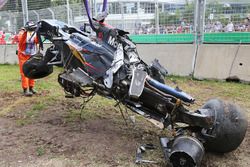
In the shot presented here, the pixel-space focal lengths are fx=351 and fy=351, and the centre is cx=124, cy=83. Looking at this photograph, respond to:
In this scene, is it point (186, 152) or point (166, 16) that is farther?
point (166, 16)

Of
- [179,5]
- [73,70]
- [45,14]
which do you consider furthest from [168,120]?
[45,14]

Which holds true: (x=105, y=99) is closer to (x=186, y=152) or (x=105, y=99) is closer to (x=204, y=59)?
(x=204, y=59)

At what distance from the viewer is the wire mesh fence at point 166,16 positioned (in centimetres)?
896

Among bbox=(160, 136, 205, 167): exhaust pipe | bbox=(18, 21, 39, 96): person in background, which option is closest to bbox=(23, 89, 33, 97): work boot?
bbox=(18, 21, 39, 96): person in background

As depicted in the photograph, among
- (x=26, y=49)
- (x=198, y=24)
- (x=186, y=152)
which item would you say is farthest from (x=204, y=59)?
(x=186, y=152)

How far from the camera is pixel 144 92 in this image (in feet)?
14.3

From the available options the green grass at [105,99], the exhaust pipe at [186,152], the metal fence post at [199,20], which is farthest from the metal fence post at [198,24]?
the exhaust pipe at [186,152]

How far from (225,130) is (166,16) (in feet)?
21.3

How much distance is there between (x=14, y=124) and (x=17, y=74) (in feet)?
18.6

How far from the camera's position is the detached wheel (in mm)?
4207

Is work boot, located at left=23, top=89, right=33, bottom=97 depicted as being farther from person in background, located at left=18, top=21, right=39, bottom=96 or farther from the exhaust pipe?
the exhaust pipe

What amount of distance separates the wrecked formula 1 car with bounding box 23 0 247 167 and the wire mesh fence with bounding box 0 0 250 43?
491 centimetres

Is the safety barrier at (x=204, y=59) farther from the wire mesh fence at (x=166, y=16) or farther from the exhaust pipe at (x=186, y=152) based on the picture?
the exhaust pipe at (x=186, y=152)

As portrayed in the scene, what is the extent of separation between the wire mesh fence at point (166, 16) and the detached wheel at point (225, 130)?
200 inches
